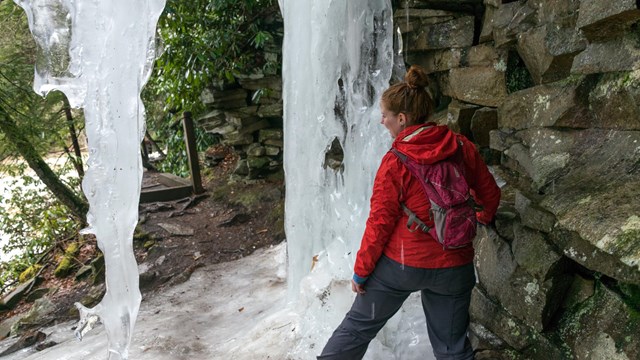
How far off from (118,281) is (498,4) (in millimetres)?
2912

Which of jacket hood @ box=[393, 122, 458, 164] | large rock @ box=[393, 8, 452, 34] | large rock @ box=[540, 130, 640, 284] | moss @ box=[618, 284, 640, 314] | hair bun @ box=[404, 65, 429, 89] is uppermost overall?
large rock @ box=[393, 8, 452, 34]

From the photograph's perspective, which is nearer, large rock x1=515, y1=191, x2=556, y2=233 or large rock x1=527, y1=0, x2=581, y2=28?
large rock x1=515, y1=191, x2=556, y2=233

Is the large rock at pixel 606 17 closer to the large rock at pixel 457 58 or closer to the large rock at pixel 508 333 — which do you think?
the large rock at pixel 457 58

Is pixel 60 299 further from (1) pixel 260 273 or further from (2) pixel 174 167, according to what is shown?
(2) pixel 174 167

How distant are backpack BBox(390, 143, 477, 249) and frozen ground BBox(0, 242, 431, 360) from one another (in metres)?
1.15

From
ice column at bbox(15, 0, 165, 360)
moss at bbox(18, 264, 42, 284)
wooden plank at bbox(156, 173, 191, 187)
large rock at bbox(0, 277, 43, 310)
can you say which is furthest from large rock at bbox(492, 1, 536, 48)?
moss at bbox(18, 264, 42, 284)

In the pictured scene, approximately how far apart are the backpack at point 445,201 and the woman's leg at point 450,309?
0.51 ft

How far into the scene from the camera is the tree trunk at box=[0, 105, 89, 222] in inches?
199

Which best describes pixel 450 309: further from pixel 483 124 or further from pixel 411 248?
pixel 483 124

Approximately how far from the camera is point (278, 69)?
6355 mm

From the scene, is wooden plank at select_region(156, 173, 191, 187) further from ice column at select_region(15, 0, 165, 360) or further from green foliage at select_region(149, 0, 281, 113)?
ice column at select_region(15, 0, 165, 360)

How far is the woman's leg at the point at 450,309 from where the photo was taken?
1.91m

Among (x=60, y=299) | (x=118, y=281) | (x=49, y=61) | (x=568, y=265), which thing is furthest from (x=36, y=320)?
(x=568, y=265)

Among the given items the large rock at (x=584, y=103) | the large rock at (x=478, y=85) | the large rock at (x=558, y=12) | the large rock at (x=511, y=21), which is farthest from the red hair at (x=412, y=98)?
the large rock at (x=478, y=85)
